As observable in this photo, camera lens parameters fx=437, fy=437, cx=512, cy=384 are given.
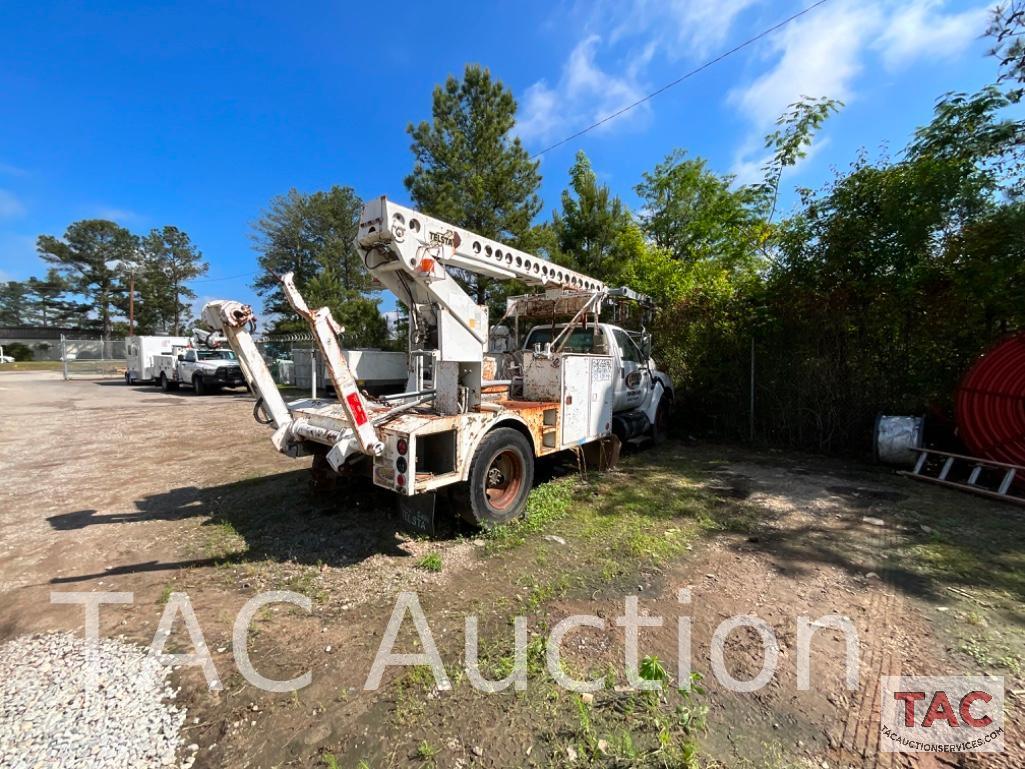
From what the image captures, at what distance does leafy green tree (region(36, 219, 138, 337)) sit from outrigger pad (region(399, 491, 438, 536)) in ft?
179

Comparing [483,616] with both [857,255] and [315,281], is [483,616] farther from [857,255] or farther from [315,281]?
[315,281]

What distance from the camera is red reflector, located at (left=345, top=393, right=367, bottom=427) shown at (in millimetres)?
3322

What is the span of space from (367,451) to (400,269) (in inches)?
68.4

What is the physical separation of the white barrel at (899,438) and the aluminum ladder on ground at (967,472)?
0.49ft

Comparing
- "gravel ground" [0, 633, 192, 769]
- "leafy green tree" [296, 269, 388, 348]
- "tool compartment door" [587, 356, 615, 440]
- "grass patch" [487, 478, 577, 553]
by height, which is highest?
"leafy green tree" [296, 269, 388, 348]

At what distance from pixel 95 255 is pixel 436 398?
2184 inches

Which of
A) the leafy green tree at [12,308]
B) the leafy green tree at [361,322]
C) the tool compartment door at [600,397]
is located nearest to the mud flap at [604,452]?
the tool compartment door at [600,397]

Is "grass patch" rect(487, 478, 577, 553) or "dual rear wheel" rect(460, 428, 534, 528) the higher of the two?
"dual rear wheel" rect(460, 428, 534, 528)

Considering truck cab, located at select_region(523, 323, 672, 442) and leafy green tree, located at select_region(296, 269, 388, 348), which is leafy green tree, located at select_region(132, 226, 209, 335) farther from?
truck cab, located at select_region(523, 323, 672, 442)

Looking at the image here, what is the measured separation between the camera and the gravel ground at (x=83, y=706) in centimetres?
180

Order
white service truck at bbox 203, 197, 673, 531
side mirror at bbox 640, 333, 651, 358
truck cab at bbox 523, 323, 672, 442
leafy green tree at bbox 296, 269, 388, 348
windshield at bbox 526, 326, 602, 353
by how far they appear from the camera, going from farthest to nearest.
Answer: leafy green tree at bbox 296, 269, 388, 348 < side mirror at bbox 640, 333, 651, 358 < windshield at bbox 526, 326, 602, 353 < truck cab at bbox 523, 323, 672, 442 < white service truck at bbox 203, 197, 673, 531

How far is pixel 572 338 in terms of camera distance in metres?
6.90

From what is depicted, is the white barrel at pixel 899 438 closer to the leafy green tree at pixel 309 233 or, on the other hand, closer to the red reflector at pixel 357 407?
the red reflector at pixel 357 407

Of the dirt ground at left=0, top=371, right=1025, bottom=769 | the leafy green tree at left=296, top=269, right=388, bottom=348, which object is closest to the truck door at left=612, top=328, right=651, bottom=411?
the dirt ground at left=0, top=371, right=1025, bottom=769
